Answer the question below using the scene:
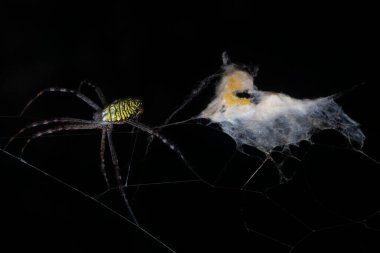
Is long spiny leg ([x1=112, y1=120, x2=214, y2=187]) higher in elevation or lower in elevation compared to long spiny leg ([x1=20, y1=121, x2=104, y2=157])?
lower

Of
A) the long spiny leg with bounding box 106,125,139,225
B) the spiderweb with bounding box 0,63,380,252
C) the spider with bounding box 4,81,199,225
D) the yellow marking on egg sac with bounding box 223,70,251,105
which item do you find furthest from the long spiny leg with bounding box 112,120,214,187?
the yellow marking on egg sac with bounding box 223,70,251,105

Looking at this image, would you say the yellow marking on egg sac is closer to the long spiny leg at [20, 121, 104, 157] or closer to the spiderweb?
the spiderweb

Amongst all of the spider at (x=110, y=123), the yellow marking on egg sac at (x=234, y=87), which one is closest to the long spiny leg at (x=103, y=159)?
the spider at (x=110, y=123)

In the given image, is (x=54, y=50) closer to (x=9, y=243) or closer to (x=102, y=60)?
(x=102, y=60)

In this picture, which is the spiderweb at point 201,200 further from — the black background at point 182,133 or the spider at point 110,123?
the spider at point 110,123

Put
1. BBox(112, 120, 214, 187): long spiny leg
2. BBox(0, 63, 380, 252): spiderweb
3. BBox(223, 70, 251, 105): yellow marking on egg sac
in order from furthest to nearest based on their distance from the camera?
BBox(223, 70, 251, 105): yellow marking on egg sac < BBox(112, 120, 214, 187): long spiny leg < BBox(0, 63, 380, 252): spiderweb

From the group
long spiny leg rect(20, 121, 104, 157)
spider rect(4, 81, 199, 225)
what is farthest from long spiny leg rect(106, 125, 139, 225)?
long spiny leg rect(20, 121, 104, 157)

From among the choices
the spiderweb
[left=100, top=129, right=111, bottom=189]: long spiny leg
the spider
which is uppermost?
the spider

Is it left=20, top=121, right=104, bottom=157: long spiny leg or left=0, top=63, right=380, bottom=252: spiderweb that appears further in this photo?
left=20, top=121, right=104, bottom=157: long spiny leg

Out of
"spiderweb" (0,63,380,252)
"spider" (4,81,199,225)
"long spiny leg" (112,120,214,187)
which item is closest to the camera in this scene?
"spiderweb" (0,63,380,252)
